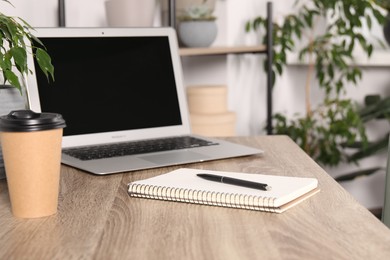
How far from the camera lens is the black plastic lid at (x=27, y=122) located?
0.81 meters

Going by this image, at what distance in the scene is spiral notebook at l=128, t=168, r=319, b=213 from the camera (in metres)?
0.86

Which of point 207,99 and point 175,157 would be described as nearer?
point 175,157

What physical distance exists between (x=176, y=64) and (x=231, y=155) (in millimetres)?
347

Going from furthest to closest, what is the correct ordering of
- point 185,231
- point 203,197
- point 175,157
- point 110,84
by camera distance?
point 110,84 < point 175,157 < point 203,197 < point 185,231

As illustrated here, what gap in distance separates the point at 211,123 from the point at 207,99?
0.08m

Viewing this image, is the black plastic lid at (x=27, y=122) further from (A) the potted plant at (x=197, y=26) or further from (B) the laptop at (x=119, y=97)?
(A) the potted plant at (x=197, y=26)

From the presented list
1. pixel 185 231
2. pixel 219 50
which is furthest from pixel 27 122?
pixel 219 50

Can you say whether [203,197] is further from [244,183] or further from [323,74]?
[323,74]

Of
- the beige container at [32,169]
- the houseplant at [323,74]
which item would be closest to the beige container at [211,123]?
the houseplant at [323,74]

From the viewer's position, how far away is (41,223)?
82cm

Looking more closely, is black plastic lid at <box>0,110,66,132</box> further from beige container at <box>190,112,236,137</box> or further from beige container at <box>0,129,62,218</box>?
beige container at <box>190,112,236,137</box>

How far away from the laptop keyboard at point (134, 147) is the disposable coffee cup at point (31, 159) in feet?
1.12

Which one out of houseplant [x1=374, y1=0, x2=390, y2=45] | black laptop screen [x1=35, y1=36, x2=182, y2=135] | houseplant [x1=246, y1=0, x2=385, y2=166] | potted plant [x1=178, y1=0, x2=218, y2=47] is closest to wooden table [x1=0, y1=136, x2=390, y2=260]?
black laptop screen [x1=35, y1=36, x2=182, y2=135]

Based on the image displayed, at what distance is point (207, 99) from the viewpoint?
2.05 m
